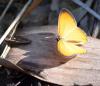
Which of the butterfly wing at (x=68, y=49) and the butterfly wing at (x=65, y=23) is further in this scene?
the butterfly wing at (x=65, y=23)

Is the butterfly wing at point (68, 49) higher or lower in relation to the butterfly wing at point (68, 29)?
lower

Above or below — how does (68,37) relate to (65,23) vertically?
below

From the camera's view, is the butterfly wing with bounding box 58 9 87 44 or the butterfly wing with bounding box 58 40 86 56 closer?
the butterfly wing with bounding box 58 40 86 56

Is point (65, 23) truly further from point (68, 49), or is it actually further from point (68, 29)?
point (68, 49)

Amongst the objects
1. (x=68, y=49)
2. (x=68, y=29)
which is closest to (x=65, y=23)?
(x=68, y=29)

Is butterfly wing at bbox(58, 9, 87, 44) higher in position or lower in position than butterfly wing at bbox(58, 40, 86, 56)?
higher

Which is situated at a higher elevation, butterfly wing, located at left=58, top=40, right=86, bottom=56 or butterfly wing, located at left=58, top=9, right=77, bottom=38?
butterfly wing, located at left=58, top=9, right=77, bottom=38

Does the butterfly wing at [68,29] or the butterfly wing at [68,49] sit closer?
the butterfly wing at [68,49]
